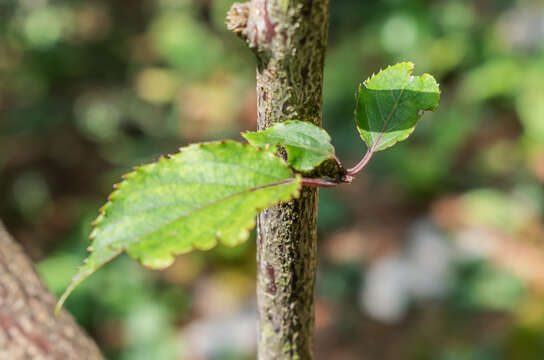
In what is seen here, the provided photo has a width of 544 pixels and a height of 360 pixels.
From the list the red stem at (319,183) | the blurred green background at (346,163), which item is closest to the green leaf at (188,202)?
the red stem at (319,183)

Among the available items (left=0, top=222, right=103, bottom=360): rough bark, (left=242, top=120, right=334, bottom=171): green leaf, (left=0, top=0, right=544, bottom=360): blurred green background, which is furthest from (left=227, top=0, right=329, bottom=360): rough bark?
(left=0, top=0, right=544, bottom=360): blurred green background

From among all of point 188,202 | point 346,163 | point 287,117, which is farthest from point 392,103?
point 346,163

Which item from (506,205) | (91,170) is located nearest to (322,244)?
(506,205)

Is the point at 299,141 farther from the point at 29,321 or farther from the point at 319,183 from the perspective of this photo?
the point at 29,321

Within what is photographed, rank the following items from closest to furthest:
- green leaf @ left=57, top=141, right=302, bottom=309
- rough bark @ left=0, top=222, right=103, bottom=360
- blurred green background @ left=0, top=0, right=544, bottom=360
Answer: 1. green leaf @ left=57, top=141, right=302, bottom=309
2. rough bark @ left=0, top=222, right=103, bottom=360
3. blurred green background @ left=0, top=0, right=544, bottom=360

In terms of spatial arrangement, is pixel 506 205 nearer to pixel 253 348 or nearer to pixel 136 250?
pixel 253 348

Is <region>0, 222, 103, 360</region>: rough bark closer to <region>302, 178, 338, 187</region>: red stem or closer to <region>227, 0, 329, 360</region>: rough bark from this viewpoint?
<region>227, 0, 329, 360</region>: rough bark

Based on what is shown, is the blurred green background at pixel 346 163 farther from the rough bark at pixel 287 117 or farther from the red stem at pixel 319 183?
the red stem at pixel 319 183
